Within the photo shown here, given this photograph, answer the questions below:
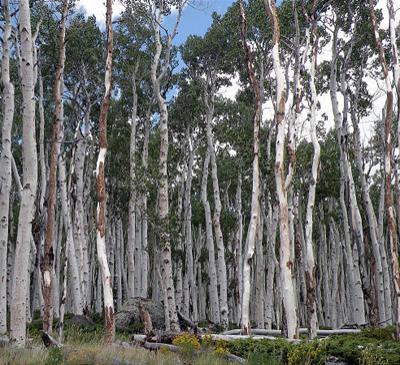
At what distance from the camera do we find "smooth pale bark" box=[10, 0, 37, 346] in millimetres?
8594

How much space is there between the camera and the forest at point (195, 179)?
9.41m

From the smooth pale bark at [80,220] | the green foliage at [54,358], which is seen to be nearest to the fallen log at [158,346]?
the green foliage at [54,358]

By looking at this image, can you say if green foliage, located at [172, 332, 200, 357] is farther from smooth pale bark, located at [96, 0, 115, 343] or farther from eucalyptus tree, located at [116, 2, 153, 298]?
eucalyptus tree, located at [116, 2, 153, 298]

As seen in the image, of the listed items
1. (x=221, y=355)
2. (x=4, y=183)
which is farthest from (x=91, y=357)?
(x=4, y=183)

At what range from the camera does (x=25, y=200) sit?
8.95m

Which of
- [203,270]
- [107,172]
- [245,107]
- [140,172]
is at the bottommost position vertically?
[203,270]

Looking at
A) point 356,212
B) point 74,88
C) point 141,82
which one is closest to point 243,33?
point 356,212

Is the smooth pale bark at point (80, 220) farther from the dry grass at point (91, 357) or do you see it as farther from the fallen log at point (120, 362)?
the fallen log at point (120, 362)

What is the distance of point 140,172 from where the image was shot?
2012 cm

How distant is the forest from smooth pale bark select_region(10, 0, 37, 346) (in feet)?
0.10

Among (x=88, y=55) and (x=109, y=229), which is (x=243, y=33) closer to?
(x=88, y=55)

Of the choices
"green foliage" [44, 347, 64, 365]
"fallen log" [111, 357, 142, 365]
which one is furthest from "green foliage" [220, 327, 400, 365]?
"green foliage" [44, 347, 64, 365]

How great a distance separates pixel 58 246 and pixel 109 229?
12.0ft

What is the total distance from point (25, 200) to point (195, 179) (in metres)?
25.7
